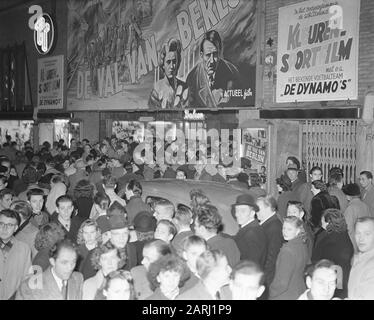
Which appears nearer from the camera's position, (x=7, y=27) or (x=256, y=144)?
(x=256, y=144)

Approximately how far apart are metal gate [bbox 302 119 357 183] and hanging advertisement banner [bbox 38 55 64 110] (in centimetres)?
1319

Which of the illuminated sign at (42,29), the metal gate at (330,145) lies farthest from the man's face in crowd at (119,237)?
the illuminated sign at (42,29)

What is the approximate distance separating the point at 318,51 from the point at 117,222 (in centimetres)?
829

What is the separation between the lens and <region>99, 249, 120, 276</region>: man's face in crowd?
5.27m

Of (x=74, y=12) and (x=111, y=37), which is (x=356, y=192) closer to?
(x=111, y=37)

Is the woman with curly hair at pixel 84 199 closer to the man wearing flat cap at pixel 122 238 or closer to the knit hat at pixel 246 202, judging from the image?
the man wearing flat cap at pixel 122 238

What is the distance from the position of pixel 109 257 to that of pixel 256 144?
9.80 meters

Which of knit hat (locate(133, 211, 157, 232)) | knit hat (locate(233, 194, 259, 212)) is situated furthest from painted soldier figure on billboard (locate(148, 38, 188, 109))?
knit hat (locate(133, 211, 157, 232))

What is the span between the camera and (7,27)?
2948 cm

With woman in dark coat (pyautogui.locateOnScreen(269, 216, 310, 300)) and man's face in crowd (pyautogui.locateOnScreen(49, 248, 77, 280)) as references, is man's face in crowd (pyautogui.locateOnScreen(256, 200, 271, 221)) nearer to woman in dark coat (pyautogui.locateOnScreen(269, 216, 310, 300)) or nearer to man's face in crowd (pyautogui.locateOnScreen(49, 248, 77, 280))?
woman in dark coat (pyautogui.locateOnScreen(269, 216, 310, 300))

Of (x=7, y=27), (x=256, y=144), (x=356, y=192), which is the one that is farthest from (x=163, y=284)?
(x=7, y=27)

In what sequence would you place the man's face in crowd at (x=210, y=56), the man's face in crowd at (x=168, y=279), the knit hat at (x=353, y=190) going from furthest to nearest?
the man's face in crowd at (x=210, y=56) → the knit hat at (x=353, y=190) → the man's face in crowd at (x=168, y=279)

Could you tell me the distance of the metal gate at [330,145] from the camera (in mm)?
12477

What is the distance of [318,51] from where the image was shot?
1293 centimetres
